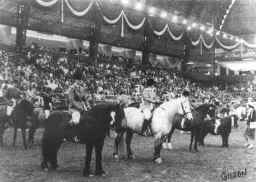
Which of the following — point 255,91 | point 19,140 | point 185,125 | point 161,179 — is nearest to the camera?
point 161,179

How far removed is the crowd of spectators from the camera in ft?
52.7

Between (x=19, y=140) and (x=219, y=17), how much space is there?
2806 cm

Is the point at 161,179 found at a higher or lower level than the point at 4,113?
lower

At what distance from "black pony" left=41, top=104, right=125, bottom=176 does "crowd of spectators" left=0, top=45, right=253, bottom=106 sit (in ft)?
18.7

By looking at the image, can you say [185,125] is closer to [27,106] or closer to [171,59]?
[27,106]

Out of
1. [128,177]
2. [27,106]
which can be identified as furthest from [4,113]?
[128,177]

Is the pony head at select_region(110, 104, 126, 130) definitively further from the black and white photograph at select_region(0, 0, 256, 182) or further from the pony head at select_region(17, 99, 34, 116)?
the pony head at select_region(17, 99, 34, 116)

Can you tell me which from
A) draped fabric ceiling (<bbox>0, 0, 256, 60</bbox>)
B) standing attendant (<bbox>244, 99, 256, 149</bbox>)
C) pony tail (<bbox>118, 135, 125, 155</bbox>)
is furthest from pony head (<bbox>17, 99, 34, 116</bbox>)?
draped fabric ceiling (<bbox>0, 0, 256, 60</bbox>)

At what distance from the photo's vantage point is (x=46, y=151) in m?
7.02

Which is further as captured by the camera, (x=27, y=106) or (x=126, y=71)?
(x=126, y=71)

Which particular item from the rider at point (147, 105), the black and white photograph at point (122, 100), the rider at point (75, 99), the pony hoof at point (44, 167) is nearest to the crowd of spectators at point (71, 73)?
the black and white photograph at point (122, 100)

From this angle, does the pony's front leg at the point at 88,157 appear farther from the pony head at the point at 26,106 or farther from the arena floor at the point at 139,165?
the pony head at the point at 26,106

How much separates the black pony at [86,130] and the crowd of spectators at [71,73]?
18.7 ft

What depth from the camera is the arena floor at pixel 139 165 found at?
6682 millimetres
